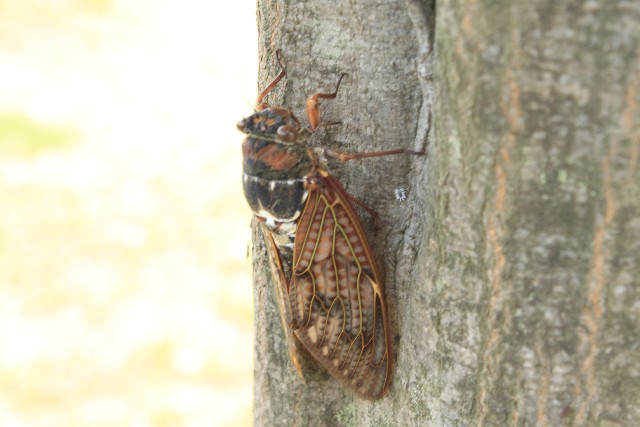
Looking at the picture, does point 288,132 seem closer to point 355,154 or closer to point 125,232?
point 355,154

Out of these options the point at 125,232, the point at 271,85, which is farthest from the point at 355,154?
the point at 125,232

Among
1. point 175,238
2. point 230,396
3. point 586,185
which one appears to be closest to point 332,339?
point 586,185

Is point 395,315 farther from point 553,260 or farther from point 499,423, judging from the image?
point 553,260

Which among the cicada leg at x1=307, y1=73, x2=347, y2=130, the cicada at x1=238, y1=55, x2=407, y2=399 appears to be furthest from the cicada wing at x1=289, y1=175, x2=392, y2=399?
the cicada leg at x1=307, y1=73, x2=347, y2=130

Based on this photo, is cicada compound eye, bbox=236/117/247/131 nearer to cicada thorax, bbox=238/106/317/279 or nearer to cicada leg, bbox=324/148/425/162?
cicada thorax, bbox=238/106/317/279

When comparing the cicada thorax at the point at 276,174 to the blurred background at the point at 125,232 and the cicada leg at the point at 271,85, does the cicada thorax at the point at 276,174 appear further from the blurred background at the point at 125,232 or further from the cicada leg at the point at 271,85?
the blurred background at the point at 125,232
